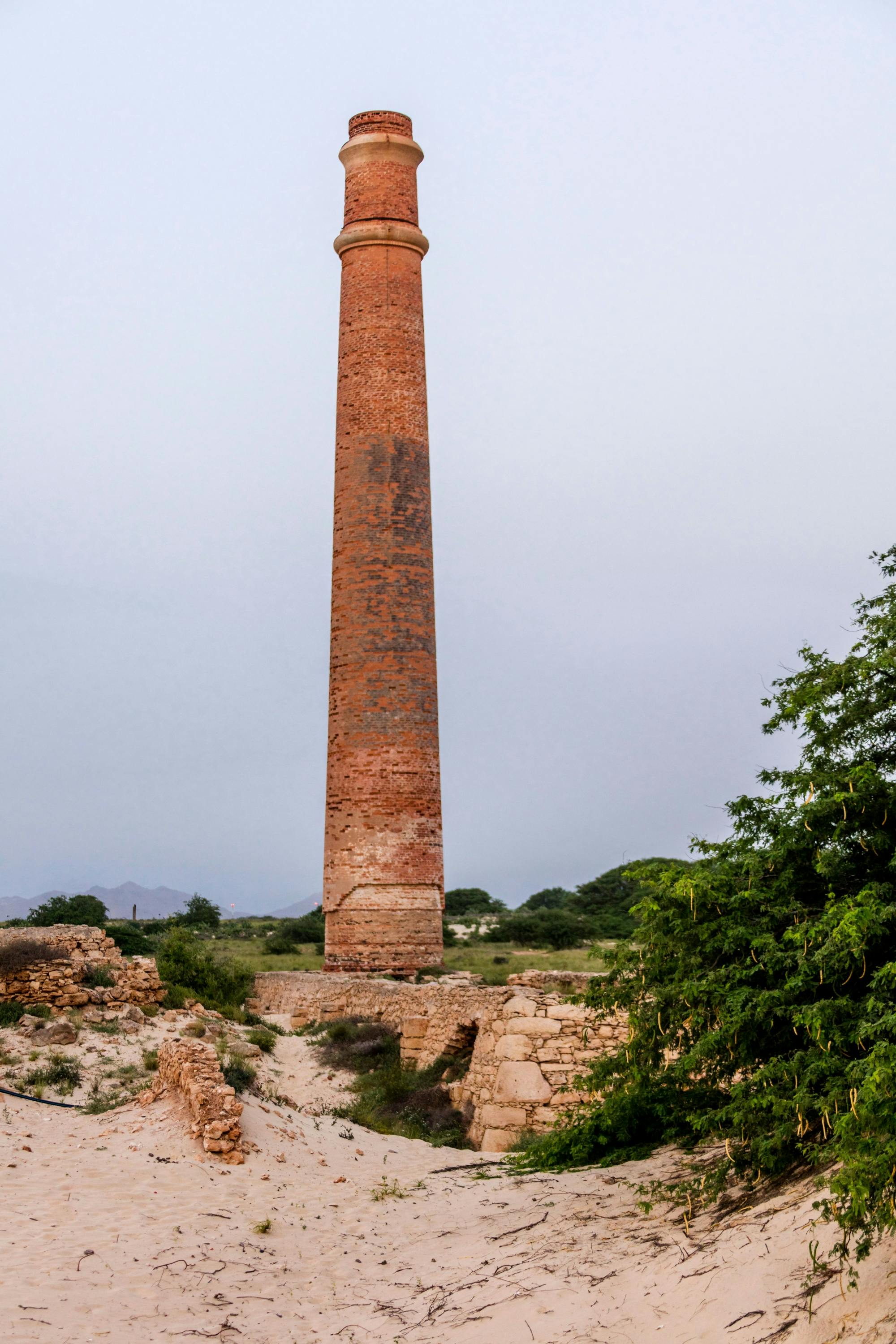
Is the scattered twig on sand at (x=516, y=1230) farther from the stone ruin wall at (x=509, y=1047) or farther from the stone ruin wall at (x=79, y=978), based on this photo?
the stone ruin wall at (x=79, y=978)

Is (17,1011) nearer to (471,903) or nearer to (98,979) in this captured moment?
(98,979)

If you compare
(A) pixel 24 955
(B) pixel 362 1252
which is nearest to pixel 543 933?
(A) pixel 24 955

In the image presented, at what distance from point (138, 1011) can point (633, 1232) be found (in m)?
11.1

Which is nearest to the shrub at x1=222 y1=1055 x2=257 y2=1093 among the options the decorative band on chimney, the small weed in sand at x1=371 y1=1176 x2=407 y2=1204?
the small weed in sand at x1=371 y1=1176 x2=407 y2=1204

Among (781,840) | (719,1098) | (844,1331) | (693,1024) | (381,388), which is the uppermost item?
(381,388)

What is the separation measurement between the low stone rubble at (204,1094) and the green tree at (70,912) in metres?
21.3

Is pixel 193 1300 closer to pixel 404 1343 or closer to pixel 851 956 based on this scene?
pixel 404 1343

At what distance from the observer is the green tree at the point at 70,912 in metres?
34.8

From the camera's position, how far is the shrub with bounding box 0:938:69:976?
674 inches

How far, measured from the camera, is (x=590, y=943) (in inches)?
1298

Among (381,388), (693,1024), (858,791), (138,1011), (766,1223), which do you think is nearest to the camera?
(766,1223)

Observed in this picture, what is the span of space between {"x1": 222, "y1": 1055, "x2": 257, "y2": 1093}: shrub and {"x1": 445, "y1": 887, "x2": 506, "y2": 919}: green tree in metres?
34.3

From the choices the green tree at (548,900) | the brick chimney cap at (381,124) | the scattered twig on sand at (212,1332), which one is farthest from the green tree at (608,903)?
the scattered twig on sand at (212,1332)

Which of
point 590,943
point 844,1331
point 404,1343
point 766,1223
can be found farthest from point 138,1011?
point 590,943
